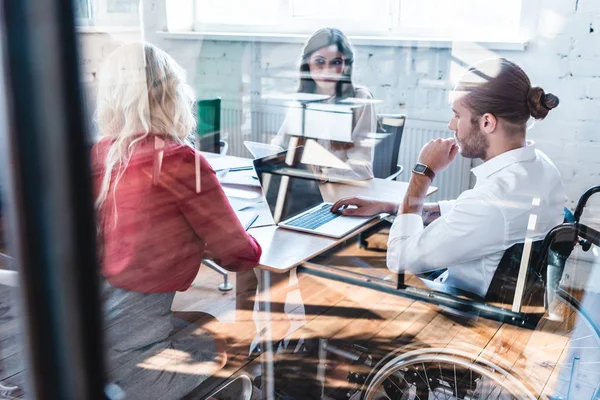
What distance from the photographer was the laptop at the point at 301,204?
49.9 inches

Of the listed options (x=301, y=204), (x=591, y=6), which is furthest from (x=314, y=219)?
(x=591, y=6)

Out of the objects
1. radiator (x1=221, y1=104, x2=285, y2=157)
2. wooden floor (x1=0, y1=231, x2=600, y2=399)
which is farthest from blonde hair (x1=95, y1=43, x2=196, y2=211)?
wooden floor (x1=0, y1=231, x2=600, y2=399)

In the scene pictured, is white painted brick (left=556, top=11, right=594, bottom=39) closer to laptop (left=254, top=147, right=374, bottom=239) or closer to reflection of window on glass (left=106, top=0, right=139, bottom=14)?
laptop (left=254, top=147, right=374, bottom=239)

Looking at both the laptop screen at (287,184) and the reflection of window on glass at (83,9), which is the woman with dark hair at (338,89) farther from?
the reflection of window on glass at (83,9)

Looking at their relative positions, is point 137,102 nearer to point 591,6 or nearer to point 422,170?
point 422,170

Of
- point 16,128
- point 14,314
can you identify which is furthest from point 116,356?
point 16,128

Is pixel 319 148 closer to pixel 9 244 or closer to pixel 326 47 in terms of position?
pixel 326 47

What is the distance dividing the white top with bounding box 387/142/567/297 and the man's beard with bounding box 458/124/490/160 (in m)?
0.03

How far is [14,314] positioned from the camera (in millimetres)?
521

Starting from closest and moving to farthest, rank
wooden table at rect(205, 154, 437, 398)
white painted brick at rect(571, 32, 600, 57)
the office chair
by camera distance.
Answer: white painted brick at rect(571, 32, 600, 57), wooden table at rect(205, 154, 437, 398), the office chair

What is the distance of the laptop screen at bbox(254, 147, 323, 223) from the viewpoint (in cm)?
120

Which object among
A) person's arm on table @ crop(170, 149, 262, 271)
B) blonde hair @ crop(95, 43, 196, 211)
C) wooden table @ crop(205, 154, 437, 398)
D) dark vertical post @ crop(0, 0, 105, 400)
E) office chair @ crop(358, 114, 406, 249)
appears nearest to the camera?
dark vertical post @ crop(0, 0, 105, 400)

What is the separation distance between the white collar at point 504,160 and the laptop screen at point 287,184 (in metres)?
0.38

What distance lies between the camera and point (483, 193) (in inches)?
45.4
